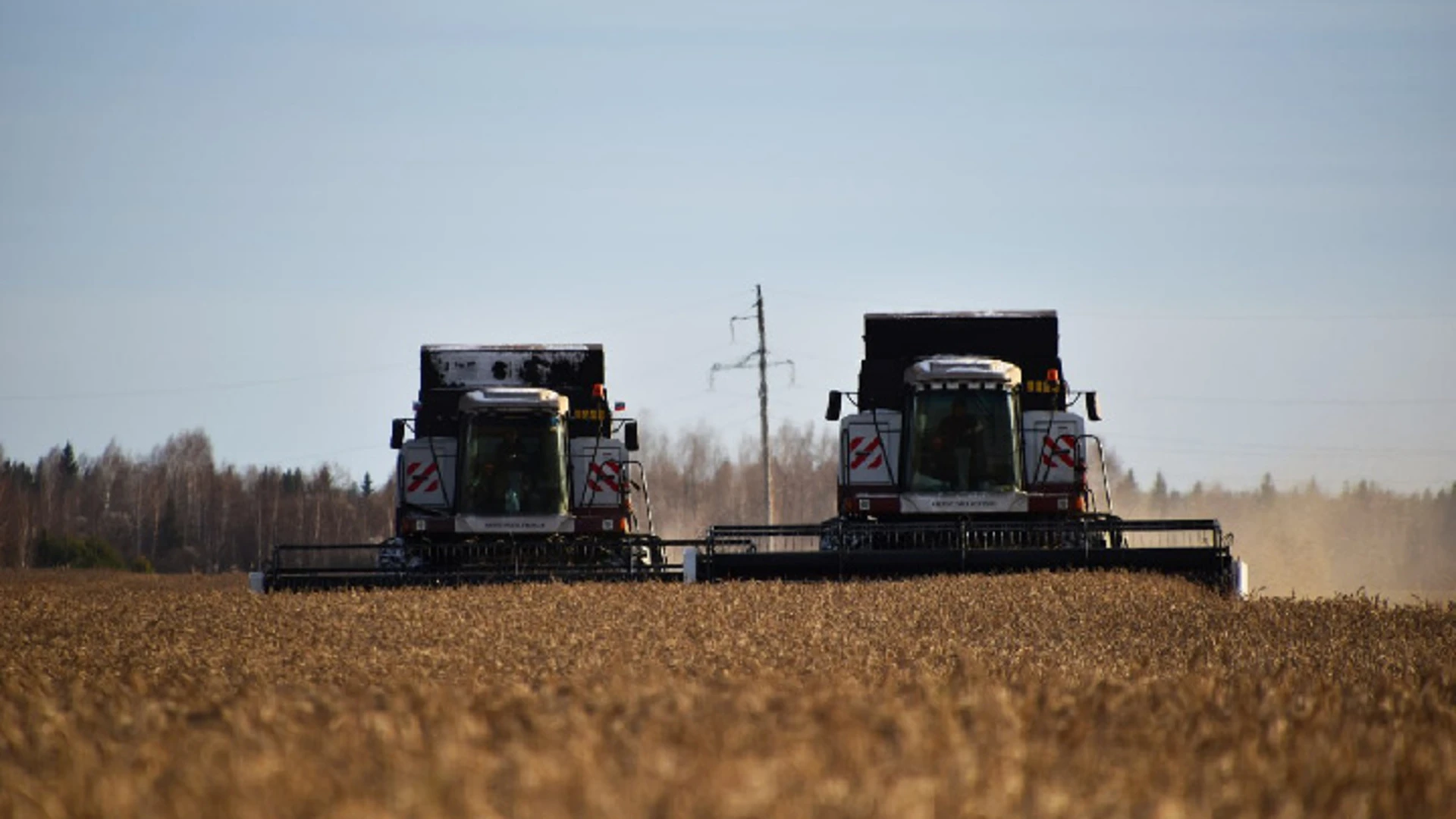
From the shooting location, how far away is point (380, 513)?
4099 inches

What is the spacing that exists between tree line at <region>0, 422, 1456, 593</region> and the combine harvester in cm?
3798

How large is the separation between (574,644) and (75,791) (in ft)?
25.7

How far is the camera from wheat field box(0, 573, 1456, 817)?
4.30 meters

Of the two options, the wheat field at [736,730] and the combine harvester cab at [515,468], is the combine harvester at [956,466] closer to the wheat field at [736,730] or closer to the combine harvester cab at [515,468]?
the combine harvester cab at [515,468]

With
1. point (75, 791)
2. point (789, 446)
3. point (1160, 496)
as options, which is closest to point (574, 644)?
point (75, 791)

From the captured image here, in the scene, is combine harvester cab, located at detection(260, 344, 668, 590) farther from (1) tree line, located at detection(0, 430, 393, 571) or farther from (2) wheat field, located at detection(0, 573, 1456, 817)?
(1) tree line, located at detection(0, 430, 393, 571)

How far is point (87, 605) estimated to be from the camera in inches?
785

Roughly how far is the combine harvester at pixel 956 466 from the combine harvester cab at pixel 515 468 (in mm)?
1593

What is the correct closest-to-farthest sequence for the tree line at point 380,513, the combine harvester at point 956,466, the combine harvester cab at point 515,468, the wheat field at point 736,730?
1. the wheat field at point 736,730
2. the combine harvester at point 956,466
3. the combine harvester cab at point 515,468
4. the tree line at point 380,513

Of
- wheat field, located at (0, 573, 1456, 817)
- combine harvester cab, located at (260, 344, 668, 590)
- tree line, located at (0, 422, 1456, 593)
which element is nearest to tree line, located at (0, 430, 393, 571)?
tree line, located at (0, 422, 1456, 593)

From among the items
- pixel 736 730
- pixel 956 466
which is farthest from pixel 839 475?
pixel 736 730

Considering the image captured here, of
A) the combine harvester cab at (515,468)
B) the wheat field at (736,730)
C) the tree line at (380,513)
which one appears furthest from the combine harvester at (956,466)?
the tree line at (380,513)

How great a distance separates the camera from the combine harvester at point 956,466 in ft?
67.9

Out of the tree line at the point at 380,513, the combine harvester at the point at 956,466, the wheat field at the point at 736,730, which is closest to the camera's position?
the wheat field at the point at 736,730
